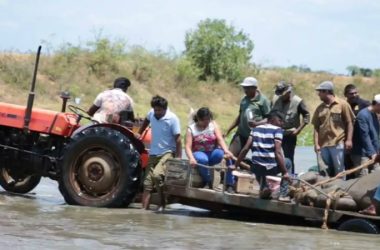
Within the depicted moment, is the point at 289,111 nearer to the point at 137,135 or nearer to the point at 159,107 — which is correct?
the point at 159,107

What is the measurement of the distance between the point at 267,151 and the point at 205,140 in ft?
3.17

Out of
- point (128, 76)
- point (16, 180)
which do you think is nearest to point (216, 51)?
point (128, 76)

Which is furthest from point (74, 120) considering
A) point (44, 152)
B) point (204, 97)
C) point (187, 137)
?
point (204, 97)

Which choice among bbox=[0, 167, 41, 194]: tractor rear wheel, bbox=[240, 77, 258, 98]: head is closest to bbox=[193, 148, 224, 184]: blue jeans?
bbox=[240, 77, 258, 98]: head

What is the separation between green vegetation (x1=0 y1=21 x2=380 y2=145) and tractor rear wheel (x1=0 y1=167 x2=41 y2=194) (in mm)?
15382

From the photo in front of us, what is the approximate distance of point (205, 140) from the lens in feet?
32.4

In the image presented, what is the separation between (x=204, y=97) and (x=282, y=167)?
1171 inches

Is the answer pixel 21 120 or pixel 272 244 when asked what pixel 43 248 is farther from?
pixel 21 120

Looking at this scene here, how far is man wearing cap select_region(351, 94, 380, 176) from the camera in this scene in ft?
32.1

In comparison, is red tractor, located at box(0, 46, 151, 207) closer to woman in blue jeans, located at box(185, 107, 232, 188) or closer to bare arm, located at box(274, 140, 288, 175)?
woman in blue jeans, located at box(185, 107, 232, 188)

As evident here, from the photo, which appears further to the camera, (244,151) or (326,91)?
(326,91)

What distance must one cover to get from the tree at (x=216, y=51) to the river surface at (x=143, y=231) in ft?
112

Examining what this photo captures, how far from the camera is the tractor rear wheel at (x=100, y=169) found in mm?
9891

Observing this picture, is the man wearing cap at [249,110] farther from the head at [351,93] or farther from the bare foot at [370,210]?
the bare foot at [370,210]
